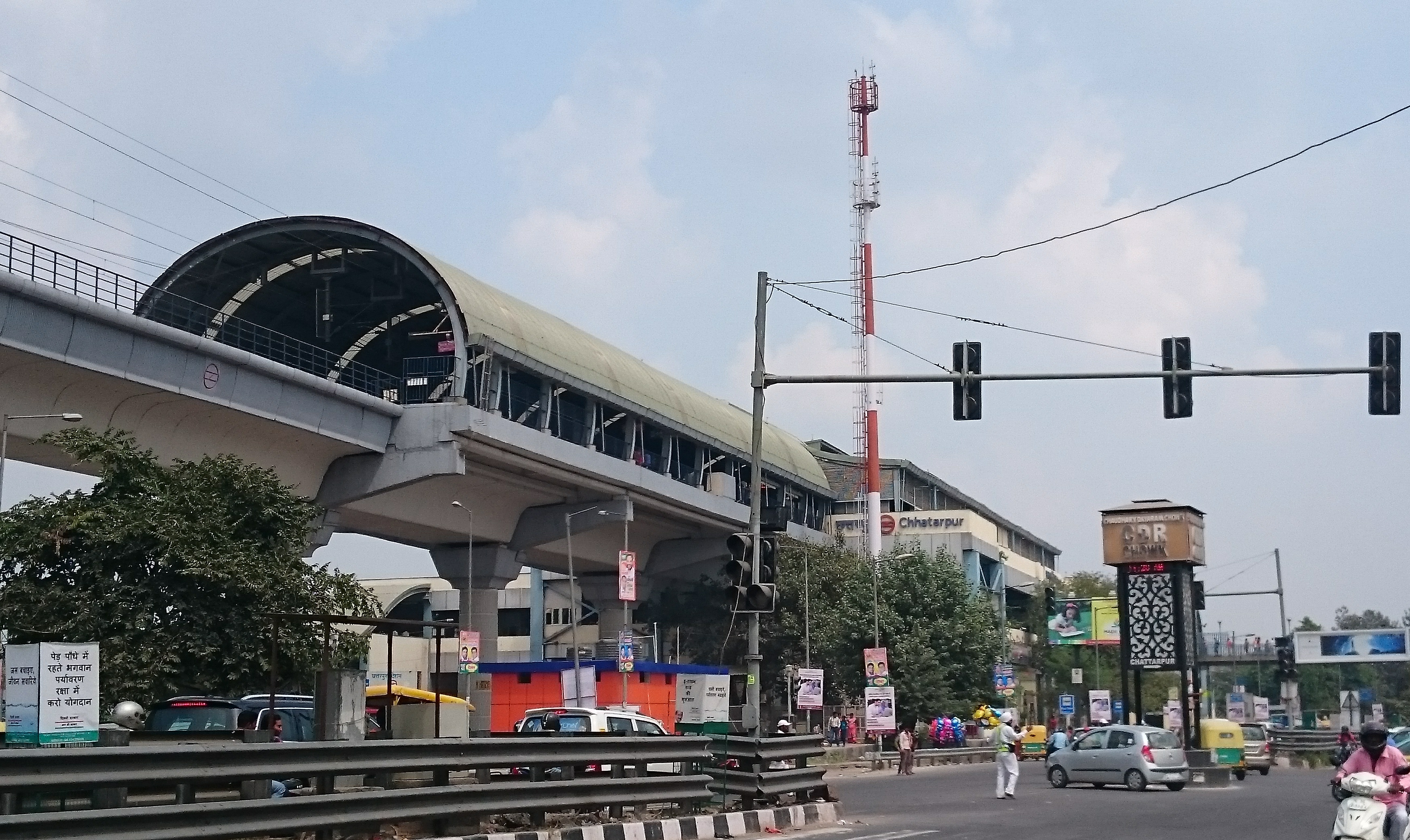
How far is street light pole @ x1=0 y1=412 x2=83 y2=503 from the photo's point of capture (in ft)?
106

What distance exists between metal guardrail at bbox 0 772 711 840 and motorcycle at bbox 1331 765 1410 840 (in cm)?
710

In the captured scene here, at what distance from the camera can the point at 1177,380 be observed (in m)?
20.1

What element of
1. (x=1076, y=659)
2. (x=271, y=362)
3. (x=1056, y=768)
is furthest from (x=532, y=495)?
(x=1076, y=659)

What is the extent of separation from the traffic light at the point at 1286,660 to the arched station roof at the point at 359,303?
88.9 feet

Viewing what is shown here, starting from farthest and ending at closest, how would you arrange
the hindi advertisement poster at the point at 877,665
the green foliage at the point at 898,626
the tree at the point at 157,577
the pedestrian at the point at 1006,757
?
the green foliage at the point at 898,626 < the hindi advertisement poster at the point at 877,665 < the tree at the point at 157,577 < the pedestrian at the point at 1006,757

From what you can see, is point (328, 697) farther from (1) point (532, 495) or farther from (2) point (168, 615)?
(1) point (532, 495)

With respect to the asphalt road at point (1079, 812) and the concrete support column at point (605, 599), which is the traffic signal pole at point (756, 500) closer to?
the asphalt road at point (1079, 812)

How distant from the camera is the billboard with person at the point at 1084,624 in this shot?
78312 millimetres

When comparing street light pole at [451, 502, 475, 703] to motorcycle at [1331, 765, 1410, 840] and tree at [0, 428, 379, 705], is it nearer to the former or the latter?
tree at [0, 428, 379, 705]

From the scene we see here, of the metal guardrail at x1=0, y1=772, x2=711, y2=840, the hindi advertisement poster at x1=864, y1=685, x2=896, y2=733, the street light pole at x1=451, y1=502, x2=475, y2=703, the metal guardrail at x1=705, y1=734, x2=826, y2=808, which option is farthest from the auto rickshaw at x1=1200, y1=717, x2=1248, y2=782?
the metal guardrail at x1=0, y1=772, x2=711, y2=840

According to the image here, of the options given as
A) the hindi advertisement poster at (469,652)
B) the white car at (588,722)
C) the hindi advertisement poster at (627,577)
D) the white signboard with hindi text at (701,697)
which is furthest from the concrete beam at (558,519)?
the white car at (588,722)

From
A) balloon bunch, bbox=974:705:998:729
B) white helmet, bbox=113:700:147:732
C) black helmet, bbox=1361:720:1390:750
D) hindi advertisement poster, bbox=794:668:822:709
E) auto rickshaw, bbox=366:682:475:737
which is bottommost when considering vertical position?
balloon bunch, bbox=974:705:998:729

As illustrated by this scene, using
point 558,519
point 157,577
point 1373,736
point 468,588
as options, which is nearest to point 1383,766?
point 1373,736

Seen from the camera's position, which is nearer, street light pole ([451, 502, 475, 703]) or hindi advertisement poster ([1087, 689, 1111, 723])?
street light pole ([451, 502, 475, 703])
